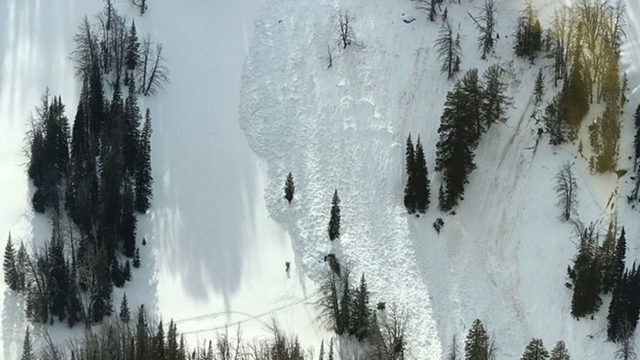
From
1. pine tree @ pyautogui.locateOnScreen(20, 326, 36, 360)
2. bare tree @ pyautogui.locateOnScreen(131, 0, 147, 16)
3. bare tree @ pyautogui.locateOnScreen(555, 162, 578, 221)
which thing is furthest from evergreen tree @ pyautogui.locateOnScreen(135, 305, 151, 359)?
bare tree @ pyautogui.locateOnScreen(131, 0, 147, 16)

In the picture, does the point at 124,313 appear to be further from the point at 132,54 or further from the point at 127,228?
the point at 132,54

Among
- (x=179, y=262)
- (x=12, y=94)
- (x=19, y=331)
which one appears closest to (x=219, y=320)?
(x=179, y=262)

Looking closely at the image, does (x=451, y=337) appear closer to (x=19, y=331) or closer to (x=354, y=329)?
(x=354, y=329)

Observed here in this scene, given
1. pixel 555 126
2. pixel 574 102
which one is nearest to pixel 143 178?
pixel 555 126

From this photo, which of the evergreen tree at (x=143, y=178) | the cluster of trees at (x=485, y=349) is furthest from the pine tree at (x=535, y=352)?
the evergreen tree at (x=143, y=178)

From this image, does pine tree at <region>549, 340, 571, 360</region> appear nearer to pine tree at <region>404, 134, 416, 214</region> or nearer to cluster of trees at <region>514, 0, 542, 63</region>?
pine tree at <region>404, 134, 416, 214</region>
